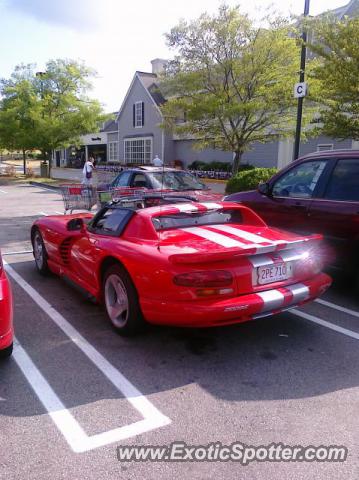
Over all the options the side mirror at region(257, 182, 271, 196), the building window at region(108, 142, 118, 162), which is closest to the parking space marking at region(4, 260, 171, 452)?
the side mirror at region(257, 182, 271, 196)

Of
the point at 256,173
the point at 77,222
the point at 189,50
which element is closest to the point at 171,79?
the point at 189,50

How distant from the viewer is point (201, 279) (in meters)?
3.55

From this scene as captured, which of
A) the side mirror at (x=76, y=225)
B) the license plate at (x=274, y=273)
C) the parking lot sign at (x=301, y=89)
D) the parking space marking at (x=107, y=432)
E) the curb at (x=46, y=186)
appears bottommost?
the parking space marking at (x=107, y=432)

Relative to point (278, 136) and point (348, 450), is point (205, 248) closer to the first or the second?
point (348, 450)

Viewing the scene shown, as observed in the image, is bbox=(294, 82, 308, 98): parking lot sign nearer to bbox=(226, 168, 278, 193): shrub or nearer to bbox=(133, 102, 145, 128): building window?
bbox=(226, 168, 278, 193): shrub

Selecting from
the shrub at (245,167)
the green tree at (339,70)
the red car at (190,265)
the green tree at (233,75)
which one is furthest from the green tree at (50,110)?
the red car at (190,265)

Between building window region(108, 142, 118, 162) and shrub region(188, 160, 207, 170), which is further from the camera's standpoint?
building window region(108, 142, 118, 162)

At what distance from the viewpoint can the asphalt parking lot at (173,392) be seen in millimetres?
2523

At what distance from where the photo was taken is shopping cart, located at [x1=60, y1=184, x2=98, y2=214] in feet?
36.0

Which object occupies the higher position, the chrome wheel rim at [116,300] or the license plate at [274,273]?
the license plate at [274,273]

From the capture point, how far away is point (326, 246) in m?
5.37

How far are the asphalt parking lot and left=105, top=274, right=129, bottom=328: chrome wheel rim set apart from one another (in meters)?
0.18

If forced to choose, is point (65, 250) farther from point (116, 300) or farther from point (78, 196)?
point (78, 196)

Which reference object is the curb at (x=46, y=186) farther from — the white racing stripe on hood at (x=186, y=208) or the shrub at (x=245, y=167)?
the white racing stripe on hood at (x=186, y=208)
